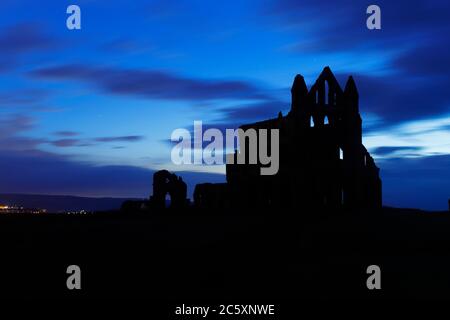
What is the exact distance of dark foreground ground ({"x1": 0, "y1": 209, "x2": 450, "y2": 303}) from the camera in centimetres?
1452

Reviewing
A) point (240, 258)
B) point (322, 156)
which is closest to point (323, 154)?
point (322, 156)

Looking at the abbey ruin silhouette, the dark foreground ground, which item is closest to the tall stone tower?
the abbey ruin silhouette

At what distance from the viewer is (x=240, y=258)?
1916cm

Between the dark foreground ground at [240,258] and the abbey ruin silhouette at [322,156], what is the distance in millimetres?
3327

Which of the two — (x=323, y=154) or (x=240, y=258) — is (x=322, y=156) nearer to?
(x=323, y=154)

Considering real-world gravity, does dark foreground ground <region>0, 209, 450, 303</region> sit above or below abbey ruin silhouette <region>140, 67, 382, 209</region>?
below

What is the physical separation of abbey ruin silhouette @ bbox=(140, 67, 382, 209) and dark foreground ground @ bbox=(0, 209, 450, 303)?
3327mm

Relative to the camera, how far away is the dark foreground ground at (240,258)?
14523mm

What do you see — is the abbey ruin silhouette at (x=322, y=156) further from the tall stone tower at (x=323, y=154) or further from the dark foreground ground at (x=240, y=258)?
the dark foreground ground at (x=240, y=258)

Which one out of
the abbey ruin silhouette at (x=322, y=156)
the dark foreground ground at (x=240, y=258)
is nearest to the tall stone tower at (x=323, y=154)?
the abbey ruin silhouette at (x=322, y=156)

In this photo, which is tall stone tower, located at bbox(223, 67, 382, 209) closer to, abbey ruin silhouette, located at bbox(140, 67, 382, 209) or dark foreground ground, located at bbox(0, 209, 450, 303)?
abbey ruin silhouette, located at bbox(140, 67, 382, 209)
